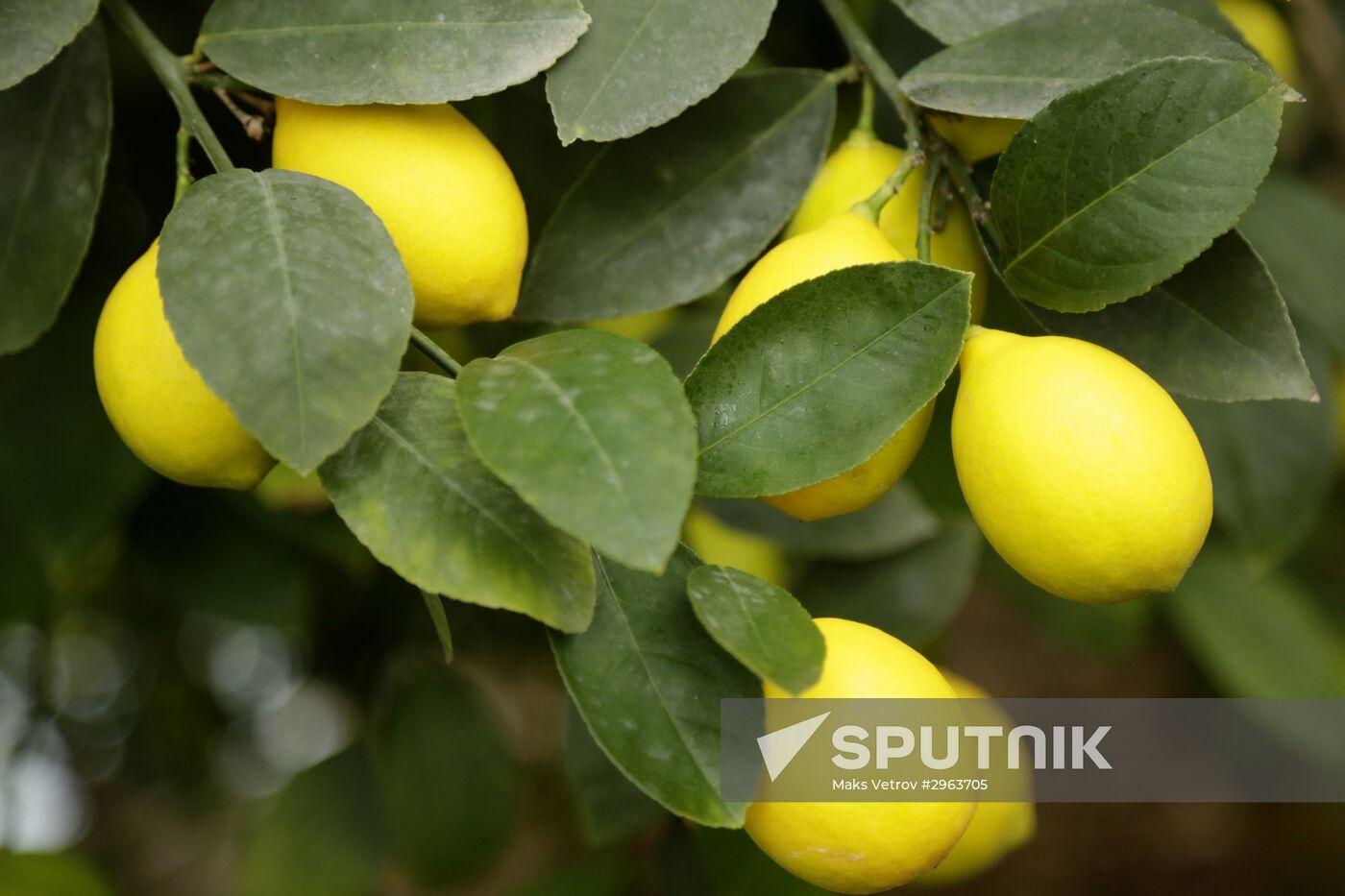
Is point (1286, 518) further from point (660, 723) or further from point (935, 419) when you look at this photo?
point (660, 723)

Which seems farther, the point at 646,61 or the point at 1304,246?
the point at 1304,246

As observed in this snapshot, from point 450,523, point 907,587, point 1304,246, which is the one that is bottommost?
point 907,587

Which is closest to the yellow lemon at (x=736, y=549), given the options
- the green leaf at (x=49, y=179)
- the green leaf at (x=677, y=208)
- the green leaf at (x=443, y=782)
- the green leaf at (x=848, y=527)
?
the green leaf at (x=848, y=527)

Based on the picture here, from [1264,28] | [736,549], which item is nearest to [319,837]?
[736,549]

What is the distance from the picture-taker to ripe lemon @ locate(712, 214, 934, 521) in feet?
1.40

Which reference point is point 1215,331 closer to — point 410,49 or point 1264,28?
point 410,49

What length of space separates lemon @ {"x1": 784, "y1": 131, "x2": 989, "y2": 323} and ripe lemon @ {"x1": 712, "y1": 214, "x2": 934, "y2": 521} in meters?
0.05

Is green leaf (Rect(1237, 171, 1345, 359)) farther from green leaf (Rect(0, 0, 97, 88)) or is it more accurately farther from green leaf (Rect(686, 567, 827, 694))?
green leaf (Rect(0, 0, 97, 88))

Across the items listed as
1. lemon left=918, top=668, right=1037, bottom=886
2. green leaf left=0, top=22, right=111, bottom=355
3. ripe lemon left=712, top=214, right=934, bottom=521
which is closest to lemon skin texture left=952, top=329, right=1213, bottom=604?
ripe lemon left=712, top=214, right=934, bottom=521

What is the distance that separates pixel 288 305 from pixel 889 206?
0.88 feet

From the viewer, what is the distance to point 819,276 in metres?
0.42

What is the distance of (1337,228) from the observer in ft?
2.79

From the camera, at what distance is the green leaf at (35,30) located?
0.42 m

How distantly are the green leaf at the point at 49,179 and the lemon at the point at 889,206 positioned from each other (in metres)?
0.32
